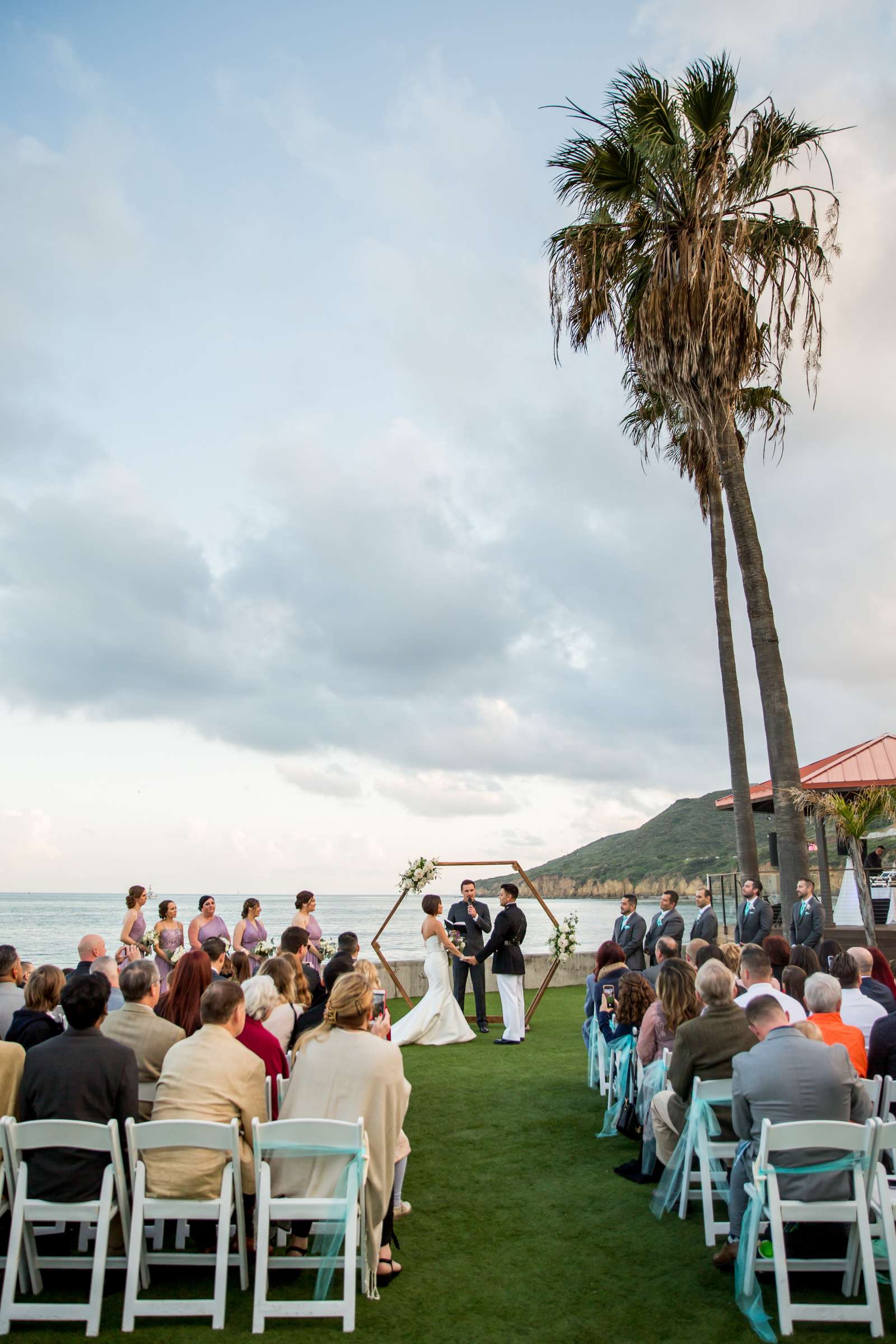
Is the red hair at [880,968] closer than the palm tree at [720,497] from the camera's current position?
Yes

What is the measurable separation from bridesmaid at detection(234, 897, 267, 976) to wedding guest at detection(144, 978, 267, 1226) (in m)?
6.04

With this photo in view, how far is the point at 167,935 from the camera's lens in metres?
10.1

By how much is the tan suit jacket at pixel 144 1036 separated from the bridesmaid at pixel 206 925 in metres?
4.65

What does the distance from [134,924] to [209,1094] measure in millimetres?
6185

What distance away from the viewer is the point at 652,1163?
601 cm

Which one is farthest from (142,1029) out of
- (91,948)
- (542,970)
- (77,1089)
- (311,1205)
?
(542,970)

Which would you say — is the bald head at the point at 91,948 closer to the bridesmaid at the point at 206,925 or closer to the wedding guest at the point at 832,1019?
the bridesmaid at the point at 206,925

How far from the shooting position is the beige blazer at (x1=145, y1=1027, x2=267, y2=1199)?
405 cm

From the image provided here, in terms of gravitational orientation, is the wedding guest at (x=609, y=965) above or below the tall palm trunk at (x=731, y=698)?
below

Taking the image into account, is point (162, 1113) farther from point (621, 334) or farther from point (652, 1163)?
point (621, 334)

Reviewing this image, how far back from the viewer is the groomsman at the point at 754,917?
39.5 feet

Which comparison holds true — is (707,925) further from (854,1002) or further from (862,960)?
(854,1002)

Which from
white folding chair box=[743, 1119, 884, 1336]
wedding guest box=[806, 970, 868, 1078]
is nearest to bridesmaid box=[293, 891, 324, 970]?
wedding guest box=[806, 970, 868, 1078]

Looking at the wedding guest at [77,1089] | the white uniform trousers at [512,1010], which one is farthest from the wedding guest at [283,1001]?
the white uniform trousers at [512,1010]
